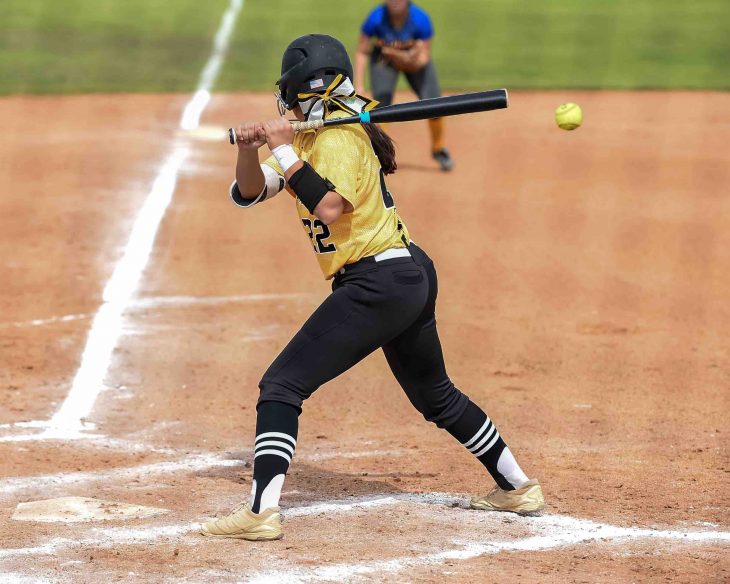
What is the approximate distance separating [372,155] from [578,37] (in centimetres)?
1703

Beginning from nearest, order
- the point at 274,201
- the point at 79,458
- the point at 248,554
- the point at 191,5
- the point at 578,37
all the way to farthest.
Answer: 1. the point at 248,554
2. the point at 79,458
3. the point at 274,201
4. the point at 578,37
5. the point at 191,5

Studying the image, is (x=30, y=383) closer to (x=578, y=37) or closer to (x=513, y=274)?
(x=513, y=274)

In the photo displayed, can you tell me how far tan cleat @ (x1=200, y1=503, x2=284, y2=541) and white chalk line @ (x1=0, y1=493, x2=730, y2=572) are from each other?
73 millimetres

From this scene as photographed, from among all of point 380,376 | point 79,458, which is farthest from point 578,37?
point 79,458

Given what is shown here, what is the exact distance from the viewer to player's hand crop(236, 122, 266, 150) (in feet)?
15.2

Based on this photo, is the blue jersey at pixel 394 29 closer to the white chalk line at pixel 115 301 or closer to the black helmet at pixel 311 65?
the white chalk line at pixel 115 301

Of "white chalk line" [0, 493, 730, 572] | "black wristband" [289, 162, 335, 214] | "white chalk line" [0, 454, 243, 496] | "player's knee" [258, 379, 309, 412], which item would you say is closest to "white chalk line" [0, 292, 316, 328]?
"white chalk line" [0, 454, 243, 496]

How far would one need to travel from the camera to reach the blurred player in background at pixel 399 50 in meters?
12.1

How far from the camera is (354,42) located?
757 inches

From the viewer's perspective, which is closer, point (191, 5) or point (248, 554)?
point (248, 554)

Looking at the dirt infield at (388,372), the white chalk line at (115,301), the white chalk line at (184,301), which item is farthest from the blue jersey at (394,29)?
the white chalk line at (184,301)

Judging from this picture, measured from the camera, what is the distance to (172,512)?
4875 mm

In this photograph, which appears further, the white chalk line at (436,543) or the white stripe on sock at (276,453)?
the white stripe on sock at (276,453)

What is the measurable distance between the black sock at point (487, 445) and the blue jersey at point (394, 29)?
780 centimetres
